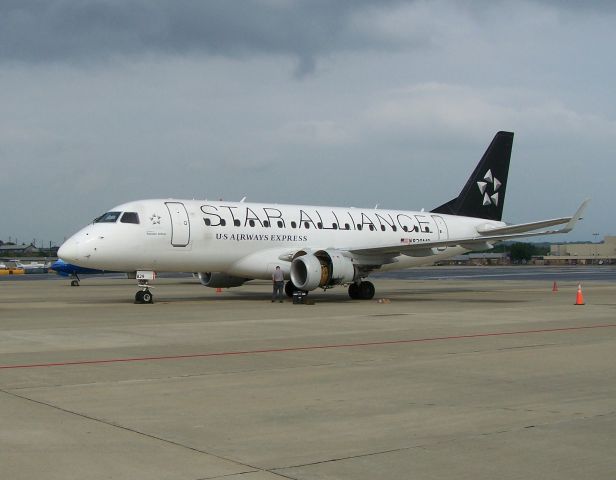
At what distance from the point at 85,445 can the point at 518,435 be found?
3.70 meters

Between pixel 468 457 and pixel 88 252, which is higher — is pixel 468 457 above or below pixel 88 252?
below

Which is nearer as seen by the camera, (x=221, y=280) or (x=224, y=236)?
(x=224, y=236)

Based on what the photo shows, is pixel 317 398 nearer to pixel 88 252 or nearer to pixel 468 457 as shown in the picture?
pixel 468 457

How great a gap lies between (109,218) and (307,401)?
17.4m

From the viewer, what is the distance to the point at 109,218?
24609 millimetres

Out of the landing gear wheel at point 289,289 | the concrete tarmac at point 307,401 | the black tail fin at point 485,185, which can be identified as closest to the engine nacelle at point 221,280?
the landing gear wheel at point 289,289

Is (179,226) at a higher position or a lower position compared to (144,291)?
higher

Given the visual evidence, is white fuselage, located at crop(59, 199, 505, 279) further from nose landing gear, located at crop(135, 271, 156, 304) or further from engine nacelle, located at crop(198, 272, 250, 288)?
engine nacelle, located at crop(198, 272, 250, 288)

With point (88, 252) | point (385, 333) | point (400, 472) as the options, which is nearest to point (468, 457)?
point (400, 472)

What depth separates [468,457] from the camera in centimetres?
618

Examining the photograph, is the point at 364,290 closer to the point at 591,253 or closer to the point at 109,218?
the point at 109,218

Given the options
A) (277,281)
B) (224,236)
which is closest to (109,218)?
(224,236)

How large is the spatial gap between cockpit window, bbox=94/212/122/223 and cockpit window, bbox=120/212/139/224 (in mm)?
194

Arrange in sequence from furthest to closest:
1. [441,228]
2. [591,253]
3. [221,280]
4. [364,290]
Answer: [591,253]
[441,228]
[221,280]
[364,290]
